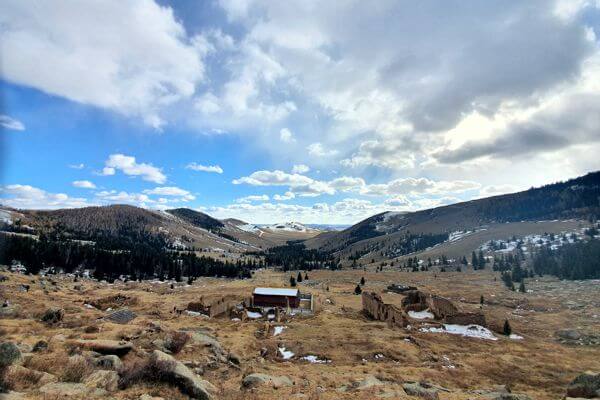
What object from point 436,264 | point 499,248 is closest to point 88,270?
point 436,264

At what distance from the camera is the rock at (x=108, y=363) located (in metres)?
16.7

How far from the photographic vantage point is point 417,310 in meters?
58.6

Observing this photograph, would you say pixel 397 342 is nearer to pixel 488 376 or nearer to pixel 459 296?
pixel 488 376

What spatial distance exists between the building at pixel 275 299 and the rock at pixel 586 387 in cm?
4284

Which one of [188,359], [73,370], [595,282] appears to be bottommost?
[595,282]

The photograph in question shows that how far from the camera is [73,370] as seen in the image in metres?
14.7

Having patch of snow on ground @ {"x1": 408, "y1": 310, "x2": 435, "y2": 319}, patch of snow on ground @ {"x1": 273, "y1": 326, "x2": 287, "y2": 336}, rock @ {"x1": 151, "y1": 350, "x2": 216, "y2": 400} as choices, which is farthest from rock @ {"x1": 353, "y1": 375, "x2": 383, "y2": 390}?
patch of snow on ground @ {"x1": 408, "y1": 310, "x2": 435, "y2": 319}

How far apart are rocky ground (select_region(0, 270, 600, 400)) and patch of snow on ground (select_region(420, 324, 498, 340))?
1.39 meters

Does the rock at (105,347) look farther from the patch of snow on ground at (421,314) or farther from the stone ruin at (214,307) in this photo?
the patch of snow on ground at (421,314)

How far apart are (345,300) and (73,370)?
64384mm

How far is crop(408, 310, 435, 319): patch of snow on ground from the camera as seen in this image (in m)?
55.9

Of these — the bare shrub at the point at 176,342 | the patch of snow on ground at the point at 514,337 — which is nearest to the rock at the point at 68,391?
the bare shrub at the point at 176,342

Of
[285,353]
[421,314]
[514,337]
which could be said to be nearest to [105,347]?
[285,353]

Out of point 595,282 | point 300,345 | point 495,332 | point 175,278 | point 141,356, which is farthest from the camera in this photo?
point 175,278
